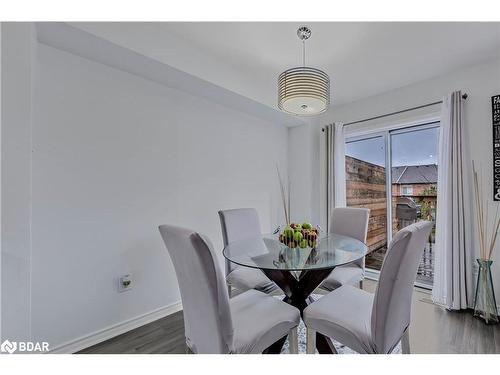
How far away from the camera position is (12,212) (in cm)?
130

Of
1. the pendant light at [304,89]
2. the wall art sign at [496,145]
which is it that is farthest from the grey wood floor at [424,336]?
the pendant light at [304,89]

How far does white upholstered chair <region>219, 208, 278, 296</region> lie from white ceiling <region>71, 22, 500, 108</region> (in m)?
1.32

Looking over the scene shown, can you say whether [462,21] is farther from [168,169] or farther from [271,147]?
[168,169]

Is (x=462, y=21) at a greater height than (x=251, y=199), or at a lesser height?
greater

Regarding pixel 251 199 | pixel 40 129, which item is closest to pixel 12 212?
pixel 40 129

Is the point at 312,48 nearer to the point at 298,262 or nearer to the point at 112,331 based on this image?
the point at 298,262

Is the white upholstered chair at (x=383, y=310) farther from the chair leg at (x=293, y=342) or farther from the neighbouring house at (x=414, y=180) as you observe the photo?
the neighbouring house at (x=414, y=180)

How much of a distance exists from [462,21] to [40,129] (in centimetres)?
319

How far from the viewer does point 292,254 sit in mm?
1834

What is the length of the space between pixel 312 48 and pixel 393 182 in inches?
84.2

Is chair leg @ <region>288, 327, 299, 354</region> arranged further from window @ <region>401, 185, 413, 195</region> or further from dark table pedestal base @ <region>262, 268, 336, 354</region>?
window @ <region>401, 185, 413, 195</region>

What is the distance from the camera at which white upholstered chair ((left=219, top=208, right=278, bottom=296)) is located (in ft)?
6.73

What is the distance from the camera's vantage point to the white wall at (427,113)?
2418 mm

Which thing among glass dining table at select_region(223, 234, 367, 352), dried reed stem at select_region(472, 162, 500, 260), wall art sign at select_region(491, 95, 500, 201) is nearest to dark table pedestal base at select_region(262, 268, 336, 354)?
glass dining table at select_region(223, 234, 367, 352)
